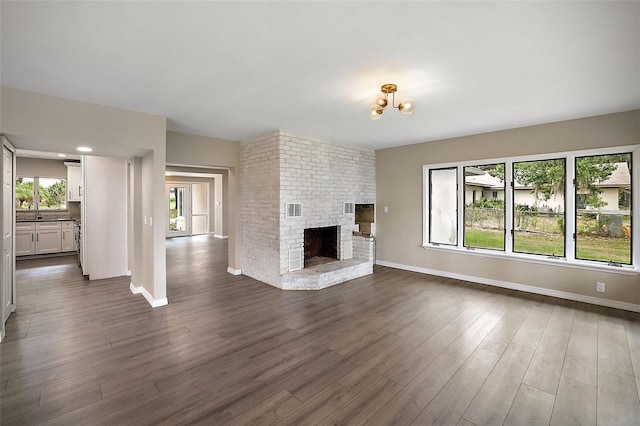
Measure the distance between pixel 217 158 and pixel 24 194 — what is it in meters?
5.84

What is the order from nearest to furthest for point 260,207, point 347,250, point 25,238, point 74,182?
1. point 260,207
2. point 347,250
3. point 25,238
4. point 74,182

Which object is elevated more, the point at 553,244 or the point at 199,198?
the point at 199,198

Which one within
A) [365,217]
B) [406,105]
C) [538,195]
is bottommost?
[365,217]

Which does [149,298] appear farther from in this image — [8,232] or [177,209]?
[177,209]

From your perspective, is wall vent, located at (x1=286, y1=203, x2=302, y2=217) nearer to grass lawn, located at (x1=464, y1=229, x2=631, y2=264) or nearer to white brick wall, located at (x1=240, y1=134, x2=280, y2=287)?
white brick wall, located at (x1=240, y1=134, x2=280, y2=287)

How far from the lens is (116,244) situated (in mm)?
5387

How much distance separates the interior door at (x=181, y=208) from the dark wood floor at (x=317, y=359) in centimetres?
741

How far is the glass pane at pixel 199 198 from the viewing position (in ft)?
40.0

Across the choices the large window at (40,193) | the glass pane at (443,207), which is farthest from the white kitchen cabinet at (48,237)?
the glass pane at (443,207)

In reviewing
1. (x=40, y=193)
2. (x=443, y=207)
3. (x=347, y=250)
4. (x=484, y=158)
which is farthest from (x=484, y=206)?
(x=40, y=193)

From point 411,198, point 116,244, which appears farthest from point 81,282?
point 411,198

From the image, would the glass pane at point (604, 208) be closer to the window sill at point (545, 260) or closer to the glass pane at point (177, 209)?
the window sill at point (545, 260)

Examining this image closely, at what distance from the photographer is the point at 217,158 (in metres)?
5.34

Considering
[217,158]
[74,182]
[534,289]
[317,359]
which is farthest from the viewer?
[74,182]
